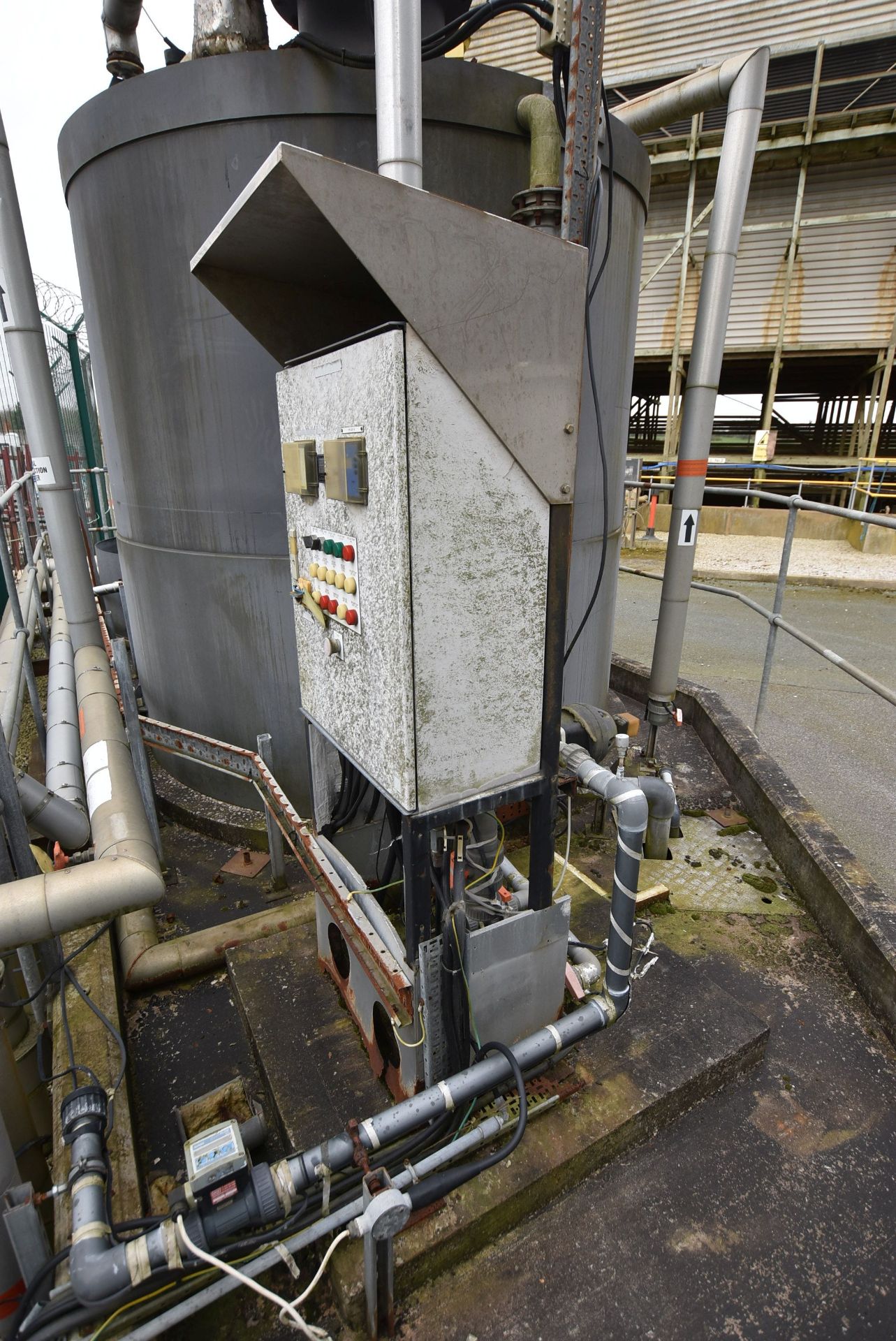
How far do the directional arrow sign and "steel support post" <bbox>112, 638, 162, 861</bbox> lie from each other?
→ 10.4 feet

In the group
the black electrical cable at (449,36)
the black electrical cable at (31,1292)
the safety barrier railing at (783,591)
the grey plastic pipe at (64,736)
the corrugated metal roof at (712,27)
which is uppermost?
the corrugated metal roof at (712,27)

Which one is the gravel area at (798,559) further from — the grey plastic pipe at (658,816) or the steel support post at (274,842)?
the steel support post at (274,842)

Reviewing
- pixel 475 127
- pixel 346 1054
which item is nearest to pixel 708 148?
pixel 475 127

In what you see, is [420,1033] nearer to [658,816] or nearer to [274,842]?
[274,842]

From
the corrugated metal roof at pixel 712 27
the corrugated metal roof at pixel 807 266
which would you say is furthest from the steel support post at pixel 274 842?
the corrugated metal roof at pixel 807 266

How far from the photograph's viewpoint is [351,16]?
288 centimetres

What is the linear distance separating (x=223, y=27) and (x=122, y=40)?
4.25 ft

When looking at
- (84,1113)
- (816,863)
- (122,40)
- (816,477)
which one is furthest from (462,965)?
(816,477)

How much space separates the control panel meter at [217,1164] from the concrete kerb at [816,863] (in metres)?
2.37

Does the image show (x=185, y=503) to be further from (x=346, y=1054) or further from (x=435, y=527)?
(x=346, y=1054)

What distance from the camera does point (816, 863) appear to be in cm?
321

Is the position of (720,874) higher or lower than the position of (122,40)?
lower

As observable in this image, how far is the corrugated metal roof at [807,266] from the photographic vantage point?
41.4 feet

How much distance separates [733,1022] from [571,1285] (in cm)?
101
